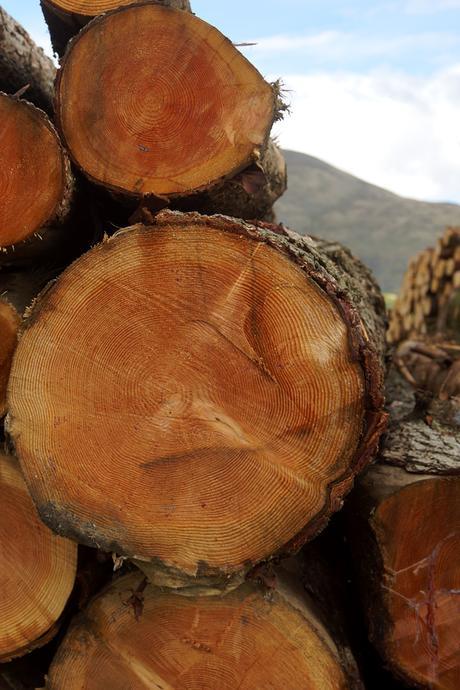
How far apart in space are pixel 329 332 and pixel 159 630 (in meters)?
0.89

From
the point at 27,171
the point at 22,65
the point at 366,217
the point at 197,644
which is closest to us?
the point at 197,644

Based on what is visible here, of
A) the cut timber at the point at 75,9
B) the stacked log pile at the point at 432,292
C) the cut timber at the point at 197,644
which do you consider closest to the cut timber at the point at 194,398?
the cut timber at the point at 197,644

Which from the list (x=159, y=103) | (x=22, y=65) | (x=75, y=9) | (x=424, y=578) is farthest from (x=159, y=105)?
(x=424, y=578)

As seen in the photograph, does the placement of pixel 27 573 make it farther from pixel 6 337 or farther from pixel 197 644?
pixel 6 337

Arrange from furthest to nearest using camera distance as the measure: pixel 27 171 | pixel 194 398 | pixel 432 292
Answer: pixel 432 292 → pixel 27 171 → pixel 194 398

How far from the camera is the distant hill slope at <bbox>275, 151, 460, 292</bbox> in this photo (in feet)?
56.1

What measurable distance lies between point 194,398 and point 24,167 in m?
0.79

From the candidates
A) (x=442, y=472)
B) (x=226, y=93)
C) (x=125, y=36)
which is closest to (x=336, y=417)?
(x=442, y=472)

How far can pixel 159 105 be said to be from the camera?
1.67 meters

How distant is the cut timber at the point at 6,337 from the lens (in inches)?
68.5

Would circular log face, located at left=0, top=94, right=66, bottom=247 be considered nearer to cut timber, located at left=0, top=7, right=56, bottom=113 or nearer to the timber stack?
the timber stack

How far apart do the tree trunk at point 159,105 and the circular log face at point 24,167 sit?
0.06 meters

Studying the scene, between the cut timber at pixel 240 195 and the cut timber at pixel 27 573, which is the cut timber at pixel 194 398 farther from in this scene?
the cut timber at pixel 240 195

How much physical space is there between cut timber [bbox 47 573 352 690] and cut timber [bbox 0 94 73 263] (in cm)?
99
